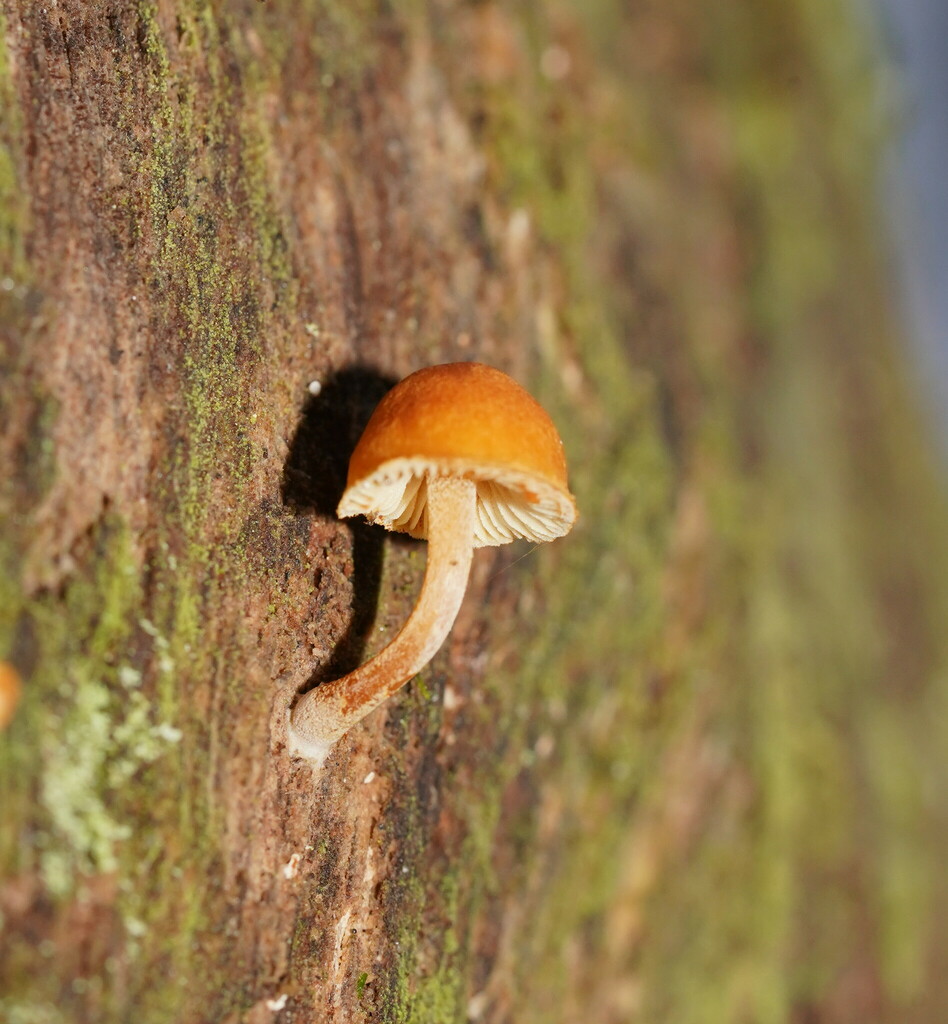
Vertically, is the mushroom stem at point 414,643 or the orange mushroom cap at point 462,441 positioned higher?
the orange mushroom cap at point 462,441

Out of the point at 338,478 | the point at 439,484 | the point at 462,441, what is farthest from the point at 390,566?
the point at 462,441

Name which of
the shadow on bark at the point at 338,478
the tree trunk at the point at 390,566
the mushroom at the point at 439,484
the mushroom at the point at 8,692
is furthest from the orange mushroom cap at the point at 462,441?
the mushroom at the point at 8,692

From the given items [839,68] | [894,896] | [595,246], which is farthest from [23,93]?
[839,68]

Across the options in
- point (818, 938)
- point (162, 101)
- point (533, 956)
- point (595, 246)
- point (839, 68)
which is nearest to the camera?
point (162, 101)

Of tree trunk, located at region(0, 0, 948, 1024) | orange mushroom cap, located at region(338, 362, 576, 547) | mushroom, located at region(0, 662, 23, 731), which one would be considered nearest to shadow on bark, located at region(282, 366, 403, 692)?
tree trunk, located at region(0, 0, 948, 1024)

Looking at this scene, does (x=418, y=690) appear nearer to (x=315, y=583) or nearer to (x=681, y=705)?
(x=315, y=583)

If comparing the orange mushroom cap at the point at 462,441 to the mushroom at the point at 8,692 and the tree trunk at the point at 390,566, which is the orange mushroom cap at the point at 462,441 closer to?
the tree trunk at the point at 390,566
